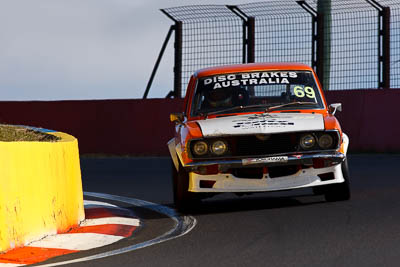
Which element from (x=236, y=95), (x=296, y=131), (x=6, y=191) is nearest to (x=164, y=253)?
(x=6, y=191)

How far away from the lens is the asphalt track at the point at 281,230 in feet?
23.8

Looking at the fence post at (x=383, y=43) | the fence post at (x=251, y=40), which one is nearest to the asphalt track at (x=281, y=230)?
the fence post at (x=383, y=43)

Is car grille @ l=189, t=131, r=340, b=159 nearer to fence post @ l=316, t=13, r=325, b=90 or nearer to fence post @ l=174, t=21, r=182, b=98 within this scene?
fence post @ l=316, t=13, r=325, b=90

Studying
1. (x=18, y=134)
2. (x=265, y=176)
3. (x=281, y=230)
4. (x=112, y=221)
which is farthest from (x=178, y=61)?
(x=281, y=230)

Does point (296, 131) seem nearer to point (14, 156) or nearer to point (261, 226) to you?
point (261, 226)

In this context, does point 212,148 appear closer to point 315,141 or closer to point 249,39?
point 315,141

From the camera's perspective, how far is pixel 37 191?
8.73 meters

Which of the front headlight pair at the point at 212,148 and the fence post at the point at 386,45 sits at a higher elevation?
the fence post at the point at 386,45

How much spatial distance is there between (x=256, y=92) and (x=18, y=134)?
13.0 ft

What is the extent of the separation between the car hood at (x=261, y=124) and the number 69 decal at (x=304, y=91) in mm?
732

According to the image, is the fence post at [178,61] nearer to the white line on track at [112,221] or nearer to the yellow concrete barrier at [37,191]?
the white line on track at [112,221]

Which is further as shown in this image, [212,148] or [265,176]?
[212,148]

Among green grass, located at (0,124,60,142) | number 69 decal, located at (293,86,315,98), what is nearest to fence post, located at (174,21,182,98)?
green grass, located at (0,124,60,142)

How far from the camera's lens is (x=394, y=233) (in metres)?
8.42
